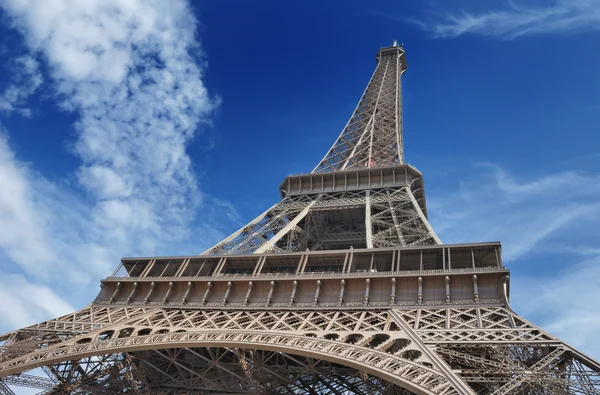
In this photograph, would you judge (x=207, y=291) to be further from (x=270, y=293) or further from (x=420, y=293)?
(x=420, y=293)

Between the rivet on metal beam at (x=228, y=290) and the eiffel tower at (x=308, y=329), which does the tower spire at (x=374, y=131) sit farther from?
the rivet on metal beam at (x=228, y=290)

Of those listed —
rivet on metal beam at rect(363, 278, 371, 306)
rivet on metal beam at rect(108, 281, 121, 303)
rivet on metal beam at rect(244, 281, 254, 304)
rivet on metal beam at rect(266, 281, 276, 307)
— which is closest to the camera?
rivet on metal beam at rect(363, 278, 371, 306)

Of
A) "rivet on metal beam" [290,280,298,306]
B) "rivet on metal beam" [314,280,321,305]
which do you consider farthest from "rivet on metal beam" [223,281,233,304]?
"rivet on metal beam" [314,280,321,305]

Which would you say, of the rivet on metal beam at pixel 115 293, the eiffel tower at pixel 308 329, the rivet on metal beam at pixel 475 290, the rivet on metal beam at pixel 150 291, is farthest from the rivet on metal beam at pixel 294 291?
the rivet on metal beam at pixel 115 293

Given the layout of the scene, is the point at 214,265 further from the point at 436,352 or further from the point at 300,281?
the point at 436,352

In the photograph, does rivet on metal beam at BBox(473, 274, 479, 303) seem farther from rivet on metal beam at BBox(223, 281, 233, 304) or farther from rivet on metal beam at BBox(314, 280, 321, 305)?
rivet on metal beam at BBox(223, 281, 233, 304)

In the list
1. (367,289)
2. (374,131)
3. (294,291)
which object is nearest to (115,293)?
(294,291)
